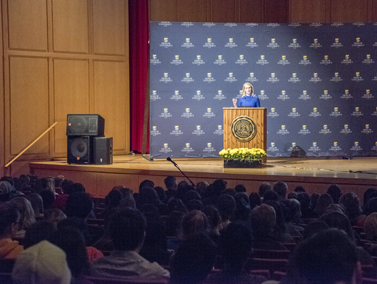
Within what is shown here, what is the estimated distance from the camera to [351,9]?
39.4ft

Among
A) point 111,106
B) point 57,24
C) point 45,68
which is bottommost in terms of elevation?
point 111,106

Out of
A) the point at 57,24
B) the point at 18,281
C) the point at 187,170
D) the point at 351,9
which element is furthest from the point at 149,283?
the point at 351,9

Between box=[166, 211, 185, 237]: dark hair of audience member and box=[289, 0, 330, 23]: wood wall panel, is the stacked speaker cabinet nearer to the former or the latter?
box=[289, 0, 330, 23]: wood wall panel

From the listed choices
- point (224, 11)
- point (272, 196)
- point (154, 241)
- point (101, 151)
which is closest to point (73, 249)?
point (154, 241)

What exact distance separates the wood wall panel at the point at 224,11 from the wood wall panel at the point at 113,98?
106 inches

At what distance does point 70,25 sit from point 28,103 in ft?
6.86

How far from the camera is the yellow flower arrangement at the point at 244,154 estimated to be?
924 cm

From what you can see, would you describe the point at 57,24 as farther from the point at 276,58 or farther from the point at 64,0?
the point at 276,58

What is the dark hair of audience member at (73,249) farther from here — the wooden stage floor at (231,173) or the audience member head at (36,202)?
the wooden stage floor at (231,173)

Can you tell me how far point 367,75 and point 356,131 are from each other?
1295 mm

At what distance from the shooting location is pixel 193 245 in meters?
2.31

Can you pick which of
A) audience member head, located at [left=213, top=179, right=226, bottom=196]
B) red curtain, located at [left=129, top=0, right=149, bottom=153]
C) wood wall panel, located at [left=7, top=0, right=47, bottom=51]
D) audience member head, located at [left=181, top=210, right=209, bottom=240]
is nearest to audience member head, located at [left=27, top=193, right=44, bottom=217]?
audience member head, located at [left=181, top=210, right=209, bottom=240]

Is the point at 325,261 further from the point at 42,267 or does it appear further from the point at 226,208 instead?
the point at 226,208

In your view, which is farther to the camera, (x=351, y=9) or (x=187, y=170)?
(x=351, y=9)
